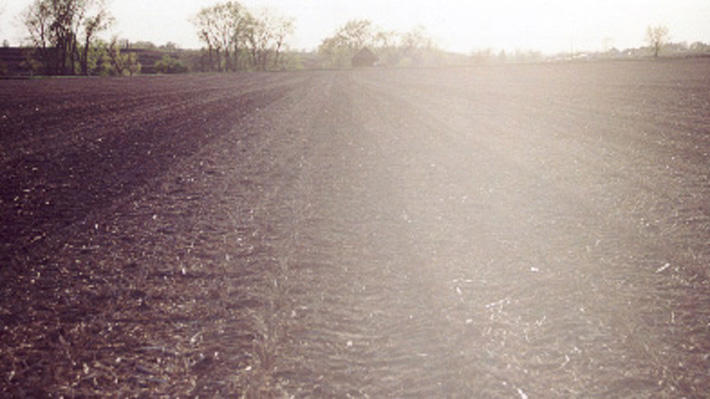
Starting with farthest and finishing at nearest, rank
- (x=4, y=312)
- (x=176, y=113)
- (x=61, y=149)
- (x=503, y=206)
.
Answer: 1. (x=176, y=113)
2. (x=61, y=149)
3. (x=503, y=206)
4. (x=4, y=312)

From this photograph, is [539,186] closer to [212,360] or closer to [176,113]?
[212,360]

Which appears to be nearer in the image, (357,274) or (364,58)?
(357,274)

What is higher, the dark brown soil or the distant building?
the distant building

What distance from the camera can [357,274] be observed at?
2615 millimetres

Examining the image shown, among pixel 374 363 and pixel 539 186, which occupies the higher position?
pixel 539 186

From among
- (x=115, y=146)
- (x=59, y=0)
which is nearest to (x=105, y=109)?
(x=115, y=146)

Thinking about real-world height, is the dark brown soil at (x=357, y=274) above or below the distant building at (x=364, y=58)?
below

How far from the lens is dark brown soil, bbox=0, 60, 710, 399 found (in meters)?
1.71

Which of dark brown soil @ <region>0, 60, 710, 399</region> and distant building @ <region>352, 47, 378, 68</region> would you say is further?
distant building @ <region>352, 47, 378, 68</region>

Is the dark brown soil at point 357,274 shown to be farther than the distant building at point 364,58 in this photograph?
No

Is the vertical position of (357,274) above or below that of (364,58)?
below

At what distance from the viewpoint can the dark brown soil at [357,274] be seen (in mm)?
1705

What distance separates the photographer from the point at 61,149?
640 cm

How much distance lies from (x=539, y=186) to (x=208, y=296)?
356cm
